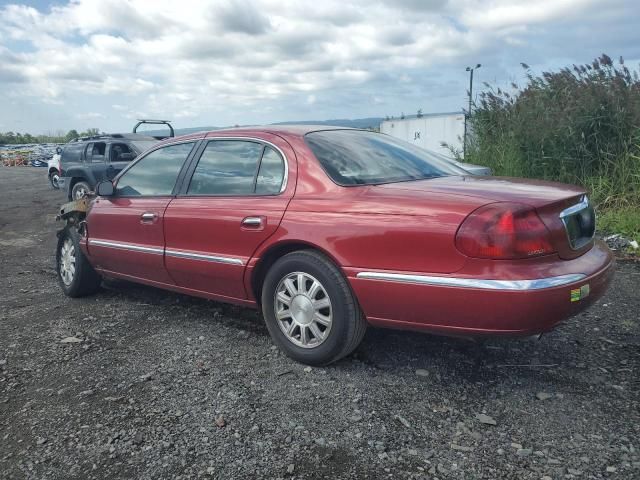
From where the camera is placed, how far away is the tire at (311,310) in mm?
3049

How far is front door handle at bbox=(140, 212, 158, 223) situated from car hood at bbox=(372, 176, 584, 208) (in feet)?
6.17

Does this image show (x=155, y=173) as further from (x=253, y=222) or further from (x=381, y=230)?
(x=381, y=230)

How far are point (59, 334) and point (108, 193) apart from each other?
121 cm

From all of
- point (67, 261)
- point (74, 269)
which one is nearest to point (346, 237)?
point (74, 269)

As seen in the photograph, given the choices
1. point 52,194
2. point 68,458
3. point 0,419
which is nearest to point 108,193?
point 0,419

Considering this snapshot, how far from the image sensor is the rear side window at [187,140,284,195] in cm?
352

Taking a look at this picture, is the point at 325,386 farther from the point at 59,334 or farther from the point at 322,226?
the point at 59,334

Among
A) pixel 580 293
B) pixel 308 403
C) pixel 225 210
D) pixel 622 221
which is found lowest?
pixel 308 403

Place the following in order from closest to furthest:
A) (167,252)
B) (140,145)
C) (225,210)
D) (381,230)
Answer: (381,230) → (225,210) → (167,252) → (140,145)

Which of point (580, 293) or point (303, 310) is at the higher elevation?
→ point (580, 293)

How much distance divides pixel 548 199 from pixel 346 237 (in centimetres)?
106

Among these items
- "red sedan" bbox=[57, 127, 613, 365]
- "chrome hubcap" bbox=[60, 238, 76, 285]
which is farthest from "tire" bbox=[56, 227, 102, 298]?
"red sedan" bbox=[57, 127, 613, 365]

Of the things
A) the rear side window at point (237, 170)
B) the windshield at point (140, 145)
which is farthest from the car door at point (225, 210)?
the windshield at point (140, 145)

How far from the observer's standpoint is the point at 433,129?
13961 mm
